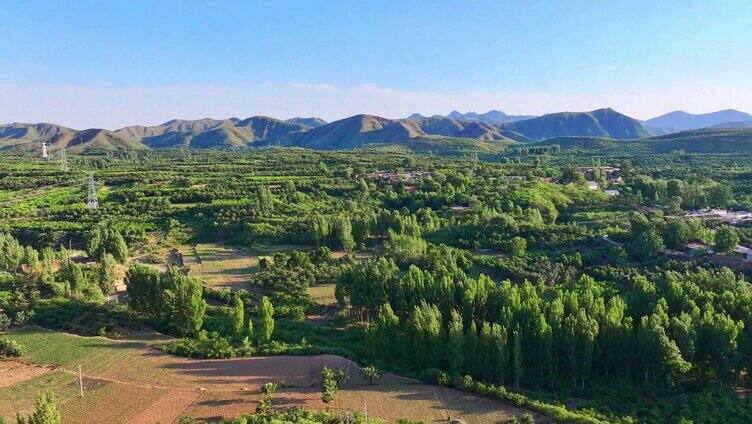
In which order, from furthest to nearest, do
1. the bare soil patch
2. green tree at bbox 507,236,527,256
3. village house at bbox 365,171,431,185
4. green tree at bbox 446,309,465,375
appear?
village house at bbox 365,171,431,185, green tree at bbox 507,236,527,256, the bare soil patch, green tree at bbox 446,309,465,375

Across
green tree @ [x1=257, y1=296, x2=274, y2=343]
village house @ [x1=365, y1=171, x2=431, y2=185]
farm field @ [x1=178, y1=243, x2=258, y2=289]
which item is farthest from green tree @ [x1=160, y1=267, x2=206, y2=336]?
village house @ [x1=365, y1=171, x2=431, y2=185]

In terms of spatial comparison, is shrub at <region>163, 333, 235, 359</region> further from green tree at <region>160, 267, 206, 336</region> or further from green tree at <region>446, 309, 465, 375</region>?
green tree at <region>446, 309, 465, 375</region>

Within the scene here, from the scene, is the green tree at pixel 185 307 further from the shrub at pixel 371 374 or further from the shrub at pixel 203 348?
the shrub at pixel 371 374

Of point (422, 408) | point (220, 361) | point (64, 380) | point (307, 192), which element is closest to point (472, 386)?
point (422, 408)

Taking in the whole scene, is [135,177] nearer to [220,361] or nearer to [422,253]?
[422,253]

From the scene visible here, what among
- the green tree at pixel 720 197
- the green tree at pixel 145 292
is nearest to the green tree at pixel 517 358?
the green tree at pixel 145 292

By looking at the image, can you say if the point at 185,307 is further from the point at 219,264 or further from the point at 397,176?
the point at 397,176
